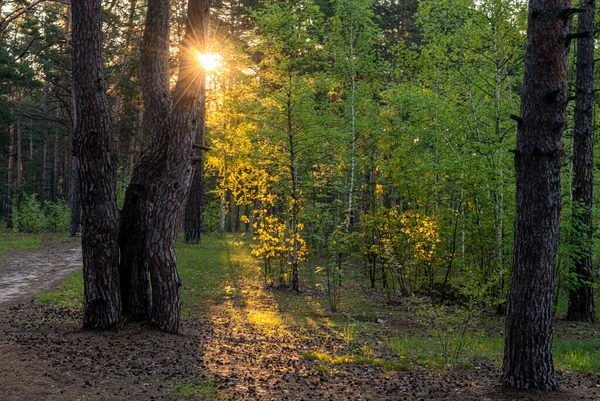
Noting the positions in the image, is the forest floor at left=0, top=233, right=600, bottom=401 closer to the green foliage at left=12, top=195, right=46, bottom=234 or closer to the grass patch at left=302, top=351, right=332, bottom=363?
the grass patch at left=302, top=351, right=332, bottom=363

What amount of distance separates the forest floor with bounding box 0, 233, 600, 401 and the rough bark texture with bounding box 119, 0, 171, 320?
63cm

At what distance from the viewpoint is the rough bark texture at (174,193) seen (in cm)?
776

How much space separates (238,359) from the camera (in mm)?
7176

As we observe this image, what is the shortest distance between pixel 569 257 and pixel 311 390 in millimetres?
9025

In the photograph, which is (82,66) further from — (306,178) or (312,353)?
(306,178)

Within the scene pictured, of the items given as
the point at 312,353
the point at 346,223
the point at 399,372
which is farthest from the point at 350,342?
the point at 346,223

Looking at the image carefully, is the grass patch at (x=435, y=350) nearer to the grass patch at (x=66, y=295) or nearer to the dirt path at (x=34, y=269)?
the grass patch at (x=66, y=295)

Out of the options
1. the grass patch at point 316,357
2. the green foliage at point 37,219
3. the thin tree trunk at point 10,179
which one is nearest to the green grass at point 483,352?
the grass patch at point 316,357

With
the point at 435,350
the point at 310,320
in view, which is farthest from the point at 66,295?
the point at 435,350

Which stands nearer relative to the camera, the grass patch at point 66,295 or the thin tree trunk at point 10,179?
the grass patch at point 66,295

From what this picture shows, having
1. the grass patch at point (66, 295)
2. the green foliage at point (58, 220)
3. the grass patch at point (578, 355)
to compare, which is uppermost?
the green foliage at point (58, 220)

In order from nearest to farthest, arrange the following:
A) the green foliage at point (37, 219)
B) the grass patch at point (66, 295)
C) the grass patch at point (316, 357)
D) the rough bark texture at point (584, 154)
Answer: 1. the grass patch at point (316, 357)
2. the grass patch at point (66, 295)
3. the rough bark texture at point (584, 154)
4. the green foliage at point (37, 219)

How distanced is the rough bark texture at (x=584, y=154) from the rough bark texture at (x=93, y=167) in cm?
1129

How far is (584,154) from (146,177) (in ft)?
37.2
